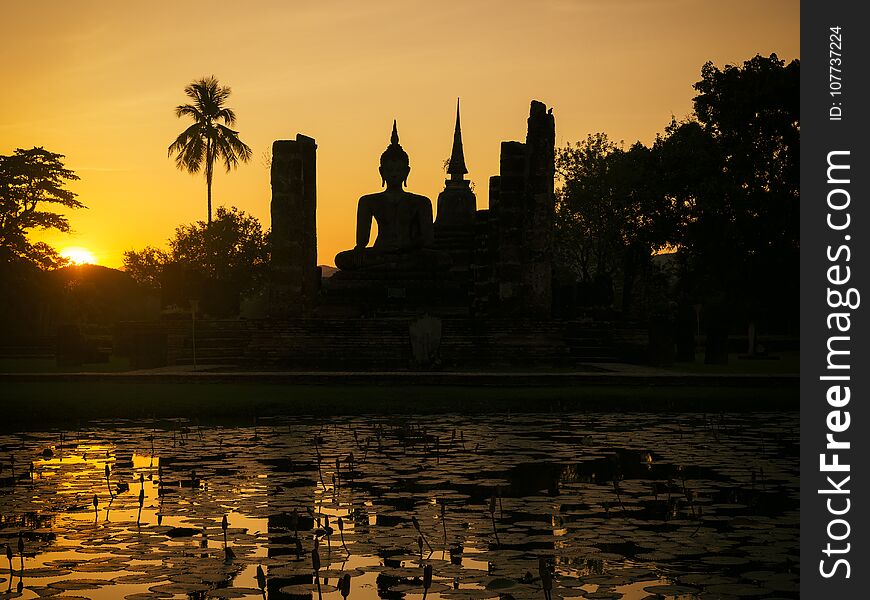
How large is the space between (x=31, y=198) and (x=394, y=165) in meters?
31.1

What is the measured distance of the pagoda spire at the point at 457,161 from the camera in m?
65.1

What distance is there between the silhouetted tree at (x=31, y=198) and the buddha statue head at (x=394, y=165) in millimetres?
26872

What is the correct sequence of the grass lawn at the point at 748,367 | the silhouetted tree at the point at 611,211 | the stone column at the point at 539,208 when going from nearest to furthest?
1. the grass lawn at the point at 748,367
2. the stone column at the point at 539,208
3. the silhouetted tree at the point at 611,211

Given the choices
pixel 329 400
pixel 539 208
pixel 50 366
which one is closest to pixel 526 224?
pixel 539 208

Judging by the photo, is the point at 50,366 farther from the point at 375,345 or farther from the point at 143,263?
the point at 143,263

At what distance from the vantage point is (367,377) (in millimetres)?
23375

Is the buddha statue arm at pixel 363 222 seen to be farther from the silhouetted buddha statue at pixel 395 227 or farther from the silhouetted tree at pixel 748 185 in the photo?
the silhouetted tree at pixel 748 185

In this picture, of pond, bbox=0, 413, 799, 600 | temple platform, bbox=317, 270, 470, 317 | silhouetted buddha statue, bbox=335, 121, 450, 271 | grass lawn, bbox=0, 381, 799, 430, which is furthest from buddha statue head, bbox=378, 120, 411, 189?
pond, bbox=0, 413, 799, 600

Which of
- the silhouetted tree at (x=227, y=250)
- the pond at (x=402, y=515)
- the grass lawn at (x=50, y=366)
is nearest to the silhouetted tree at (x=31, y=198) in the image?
the silhouetted tree at (x=227, y=250)

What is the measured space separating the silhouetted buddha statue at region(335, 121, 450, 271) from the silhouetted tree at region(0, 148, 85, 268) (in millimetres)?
26516

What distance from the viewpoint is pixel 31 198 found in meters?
65.9

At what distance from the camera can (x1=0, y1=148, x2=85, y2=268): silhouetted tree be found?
63219 mm

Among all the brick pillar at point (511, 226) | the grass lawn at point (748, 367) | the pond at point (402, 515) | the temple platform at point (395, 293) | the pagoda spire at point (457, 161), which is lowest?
the pond at point (402, 515)

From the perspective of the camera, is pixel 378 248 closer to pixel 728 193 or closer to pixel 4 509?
pixel 728 193
